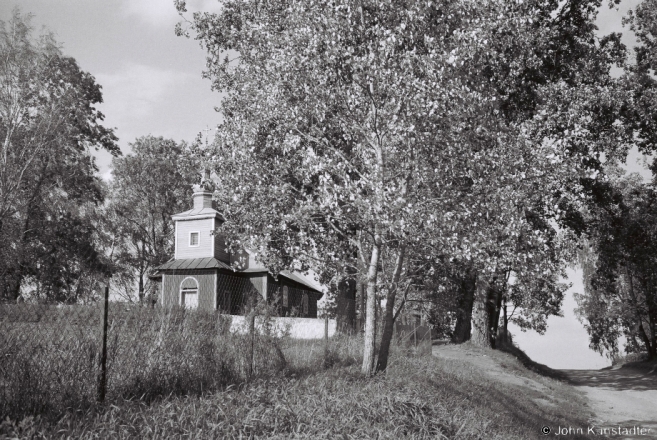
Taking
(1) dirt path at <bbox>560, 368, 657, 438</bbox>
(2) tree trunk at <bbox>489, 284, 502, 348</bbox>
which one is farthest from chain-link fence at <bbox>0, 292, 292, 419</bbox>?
(2) tree trunk at <bbox>489, 284, 502, 348</bbox>

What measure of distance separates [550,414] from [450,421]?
6521mm

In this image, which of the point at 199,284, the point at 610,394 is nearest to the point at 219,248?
the point at 199,284

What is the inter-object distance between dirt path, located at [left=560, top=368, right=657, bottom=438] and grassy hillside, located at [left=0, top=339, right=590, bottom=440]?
1740 mm

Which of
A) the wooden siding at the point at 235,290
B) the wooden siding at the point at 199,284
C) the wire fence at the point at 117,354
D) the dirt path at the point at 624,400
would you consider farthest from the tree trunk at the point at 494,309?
the wire fence at the point at 117,354

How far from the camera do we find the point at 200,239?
33906mm

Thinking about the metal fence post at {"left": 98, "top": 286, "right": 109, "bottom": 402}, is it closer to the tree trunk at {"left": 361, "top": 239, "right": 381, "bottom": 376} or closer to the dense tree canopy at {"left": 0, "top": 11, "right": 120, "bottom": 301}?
the tree trunk at {"left": 361, "top": 239, "right": 381, "bottom": 376}

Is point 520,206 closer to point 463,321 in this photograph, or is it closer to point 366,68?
point 366,68

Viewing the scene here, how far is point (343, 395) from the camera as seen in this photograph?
886 cm

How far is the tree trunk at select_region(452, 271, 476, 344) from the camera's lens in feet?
82.8

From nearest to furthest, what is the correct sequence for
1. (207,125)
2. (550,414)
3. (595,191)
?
(550,414) → (207,125) → (595,191)

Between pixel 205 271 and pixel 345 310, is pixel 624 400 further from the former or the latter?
pixel 205 271

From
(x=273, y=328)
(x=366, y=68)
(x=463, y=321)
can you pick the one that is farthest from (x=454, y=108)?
(x=463, y=321)

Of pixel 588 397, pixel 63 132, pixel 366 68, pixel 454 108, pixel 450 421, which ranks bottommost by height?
Answer: pixel 588 397

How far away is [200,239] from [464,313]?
15.9 metres
